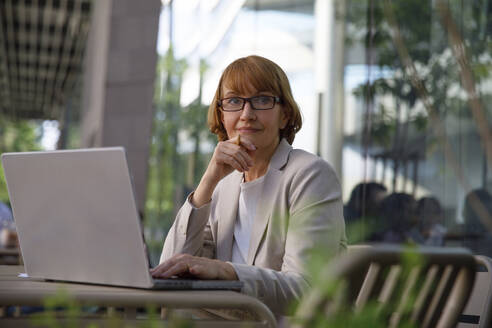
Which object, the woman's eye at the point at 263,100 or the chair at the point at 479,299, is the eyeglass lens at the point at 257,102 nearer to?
the woman's eye at the point at 263,100

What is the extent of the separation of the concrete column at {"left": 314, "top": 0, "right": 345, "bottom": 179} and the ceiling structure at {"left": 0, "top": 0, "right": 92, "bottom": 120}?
1154 centimetres

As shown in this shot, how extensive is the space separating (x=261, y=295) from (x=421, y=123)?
3.30 metres

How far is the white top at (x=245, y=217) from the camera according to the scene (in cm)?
210

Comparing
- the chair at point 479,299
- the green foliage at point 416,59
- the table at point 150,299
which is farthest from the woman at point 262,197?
the green foliage at point 416,59

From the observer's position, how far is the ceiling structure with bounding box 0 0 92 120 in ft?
56.7

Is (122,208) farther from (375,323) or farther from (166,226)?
(166,226)

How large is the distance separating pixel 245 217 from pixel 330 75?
3561mm

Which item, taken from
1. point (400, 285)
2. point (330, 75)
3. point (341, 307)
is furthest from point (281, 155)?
point (330, 75)

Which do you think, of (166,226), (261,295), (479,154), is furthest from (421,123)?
(166,226)

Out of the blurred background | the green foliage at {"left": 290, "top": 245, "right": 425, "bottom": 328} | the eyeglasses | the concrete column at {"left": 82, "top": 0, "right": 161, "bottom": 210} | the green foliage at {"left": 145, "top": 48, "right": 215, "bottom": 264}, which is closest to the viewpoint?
the green foliage at {"left": 290, "top": 245, "right": 425, "bottom": 328}

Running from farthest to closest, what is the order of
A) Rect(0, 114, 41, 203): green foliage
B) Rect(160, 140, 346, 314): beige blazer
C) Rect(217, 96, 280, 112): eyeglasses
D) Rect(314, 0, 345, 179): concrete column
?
Rect(0, 114, 41, 203): green foliage, Rect(314, 0, 345, 179): concrete column, Rect(217, 96, 280, 112): eyeglasses, Rect(160, 140, 346, 314): beige blazer

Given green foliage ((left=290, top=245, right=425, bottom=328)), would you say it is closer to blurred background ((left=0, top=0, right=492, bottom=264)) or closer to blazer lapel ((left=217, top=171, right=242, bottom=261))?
blurred background ((left=0, top=0, right=492, bottom=264))

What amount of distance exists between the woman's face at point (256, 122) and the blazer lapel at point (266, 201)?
6cm

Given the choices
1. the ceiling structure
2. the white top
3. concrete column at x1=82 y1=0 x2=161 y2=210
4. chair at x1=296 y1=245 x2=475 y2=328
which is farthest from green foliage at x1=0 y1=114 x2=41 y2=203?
chair at x1=296 y1=245 x2=475 y2=328
